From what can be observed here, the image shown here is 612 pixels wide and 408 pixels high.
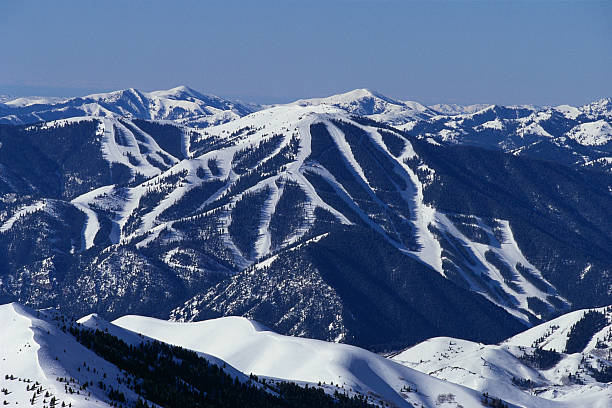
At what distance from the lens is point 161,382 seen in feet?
504

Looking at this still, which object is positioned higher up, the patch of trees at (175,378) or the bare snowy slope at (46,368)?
the bare snowy slope at (46,368)

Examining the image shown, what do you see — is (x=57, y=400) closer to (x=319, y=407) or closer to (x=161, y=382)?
(x=161, y=382)

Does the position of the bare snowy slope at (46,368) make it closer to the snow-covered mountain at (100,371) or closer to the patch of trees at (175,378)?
the snow-covered mountain at (100,371)

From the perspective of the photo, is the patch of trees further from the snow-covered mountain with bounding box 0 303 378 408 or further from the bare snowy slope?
the bare snowy slope

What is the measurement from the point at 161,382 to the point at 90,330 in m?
32.7

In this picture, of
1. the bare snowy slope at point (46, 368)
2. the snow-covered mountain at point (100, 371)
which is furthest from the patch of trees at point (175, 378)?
the bare snowy slope at point (46, 368)

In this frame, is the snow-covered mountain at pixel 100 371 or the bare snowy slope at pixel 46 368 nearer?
the bare snowy slope at pixel 46 368

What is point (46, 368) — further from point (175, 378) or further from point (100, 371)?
point (175, 378)

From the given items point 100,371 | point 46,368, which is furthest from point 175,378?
point 46,368

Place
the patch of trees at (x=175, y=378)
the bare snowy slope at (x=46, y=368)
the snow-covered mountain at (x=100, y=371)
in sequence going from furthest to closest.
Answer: the patch of trees at (x=175, y=378) < the snow-covered mountain at (x=100, y=371) < the bare snowy slope at (x=46, y=368)

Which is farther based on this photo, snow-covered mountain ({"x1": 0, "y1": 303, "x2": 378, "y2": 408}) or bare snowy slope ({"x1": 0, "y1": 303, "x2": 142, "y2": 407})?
snow-covered mountain ({"x1": 0, "y1": 303, "x2": 378, "y2": 408})

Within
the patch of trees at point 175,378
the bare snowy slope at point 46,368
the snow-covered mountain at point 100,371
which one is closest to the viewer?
the bare snowy slope at point 46,368

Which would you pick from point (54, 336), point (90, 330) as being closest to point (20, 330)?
point (54, 336)

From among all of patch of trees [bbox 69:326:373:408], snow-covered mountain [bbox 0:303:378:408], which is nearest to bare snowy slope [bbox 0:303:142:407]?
snow-covered mountain [bbox 0:303:378:408]
